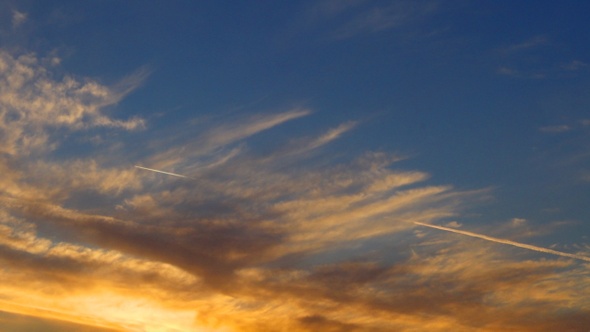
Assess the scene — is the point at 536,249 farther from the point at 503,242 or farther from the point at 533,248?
the point at 503,242

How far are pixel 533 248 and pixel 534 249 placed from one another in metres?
0.35

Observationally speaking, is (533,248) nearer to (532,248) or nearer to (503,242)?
(532,248)

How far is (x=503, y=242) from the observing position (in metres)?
97.4

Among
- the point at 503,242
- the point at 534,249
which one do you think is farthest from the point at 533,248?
the point at 503,242

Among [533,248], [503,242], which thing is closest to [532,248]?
[533,248]

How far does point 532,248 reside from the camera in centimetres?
9844

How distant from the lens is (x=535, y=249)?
9844 cm

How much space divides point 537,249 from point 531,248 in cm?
208

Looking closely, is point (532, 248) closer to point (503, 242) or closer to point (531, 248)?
point (531, 248)

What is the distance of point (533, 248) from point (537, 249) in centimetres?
125

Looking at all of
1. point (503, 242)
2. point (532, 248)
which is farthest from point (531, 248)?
point (503, 242)

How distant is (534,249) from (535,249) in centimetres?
29

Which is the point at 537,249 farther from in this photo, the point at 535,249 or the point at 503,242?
the point at 503,242

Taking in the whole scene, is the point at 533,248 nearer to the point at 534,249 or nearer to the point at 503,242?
the point at 534,249
